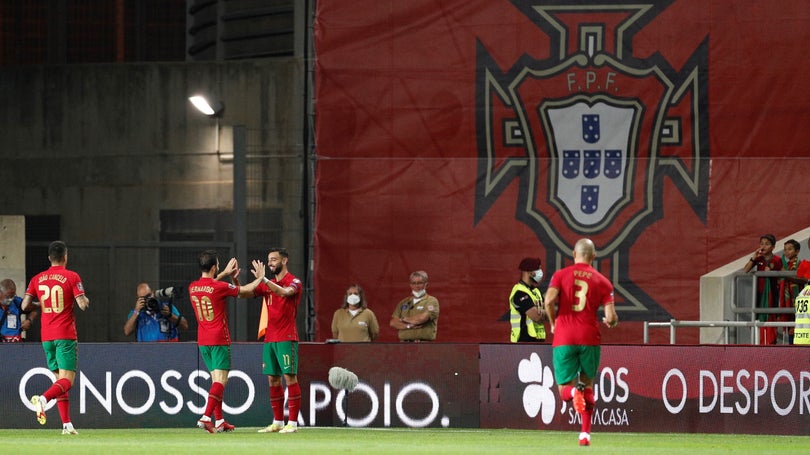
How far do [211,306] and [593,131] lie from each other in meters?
7.77

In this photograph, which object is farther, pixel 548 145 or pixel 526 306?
pixel 548 145

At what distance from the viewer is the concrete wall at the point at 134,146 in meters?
23.5

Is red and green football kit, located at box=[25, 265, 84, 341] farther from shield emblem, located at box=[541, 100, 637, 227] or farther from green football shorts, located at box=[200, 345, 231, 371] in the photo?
shield emblem, located at box=[541, 100, 637, 227]

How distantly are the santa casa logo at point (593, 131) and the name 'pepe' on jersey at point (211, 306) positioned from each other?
6713mm

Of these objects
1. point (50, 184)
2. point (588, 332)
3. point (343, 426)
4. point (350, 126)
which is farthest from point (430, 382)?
point (50, 184)

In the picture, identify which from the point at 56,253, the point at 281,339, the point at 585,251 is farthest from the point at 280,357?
the point at 585,251

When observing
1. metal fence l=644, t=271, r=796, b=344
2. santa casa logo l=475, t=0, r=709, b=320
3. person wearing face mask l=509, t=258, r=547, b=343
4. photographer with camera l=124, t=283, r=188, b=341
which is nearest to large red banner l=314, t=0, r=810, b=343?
santa casa logo l=475, t=0, r=709, b=320

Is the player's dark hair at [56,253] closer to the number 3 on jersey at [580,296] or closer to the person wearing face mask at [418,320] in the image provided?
the person wearing face mask at [418,320]

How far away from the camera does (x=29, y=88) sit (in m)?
24.7

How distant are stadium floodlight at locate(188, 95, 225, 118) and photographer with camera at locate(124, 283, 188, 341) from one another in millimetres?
3333

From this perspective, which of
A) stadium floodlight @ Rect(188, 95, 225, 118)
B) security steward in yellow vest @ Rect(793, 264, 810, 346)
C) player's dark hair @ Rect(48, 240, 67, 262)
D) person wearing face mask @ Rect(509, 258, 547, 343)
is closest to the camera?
player's dark hair @ Rect(48, 240, 67, 262)

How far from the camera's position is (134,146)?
24188 mm

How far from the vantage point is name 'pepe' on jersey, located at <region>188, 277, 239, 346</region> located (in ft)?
52.3

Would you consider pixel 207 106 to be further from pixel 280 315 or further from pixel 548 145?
pixel 280 315
